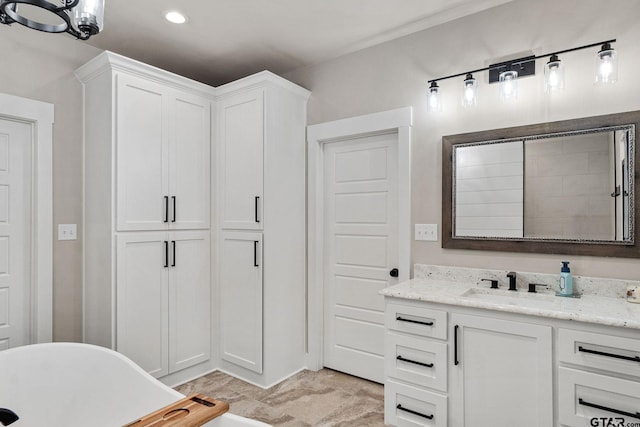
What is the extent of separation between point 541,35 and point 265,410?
2.92 metres

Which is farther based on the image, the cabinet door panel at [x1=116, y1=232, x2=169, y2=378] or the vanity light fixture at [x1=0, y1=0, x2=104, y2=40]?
the cabinet door panel at [x1=116, y1=232, x2=169, y2=378]

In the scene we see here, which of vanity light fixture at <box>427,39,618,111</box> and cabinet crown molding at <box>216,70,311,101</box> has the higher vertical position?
cabinet crown molding at <box>216,70,311,101</box>

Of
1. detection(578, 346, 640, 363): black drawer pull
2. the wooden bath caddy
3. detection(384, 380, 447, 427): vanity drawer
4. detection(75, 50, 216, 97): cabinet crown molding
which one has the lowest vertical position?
detection(384, 380, 447, 427): vanity drawer

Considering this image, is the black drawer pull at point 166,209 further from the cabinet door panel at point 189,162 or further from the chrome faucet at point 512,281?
the chrome faucet at point 512,281

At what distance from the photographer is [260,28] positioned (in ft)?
8.71

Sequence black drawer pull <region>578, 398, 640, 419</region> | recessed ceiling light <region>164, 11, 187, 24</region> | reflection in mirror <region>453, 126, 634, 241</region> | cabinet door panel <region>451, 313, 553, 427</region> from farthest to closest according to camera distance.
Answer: recessed ceiling light <region>164, 11, 187, 24</region>, reflection in mirror <region>453, 126, 634, 241</region>, cabinet door panel <region>451, 313, 553, 427</region>, black drawer pull <region>578, 398, 640, 419</region>

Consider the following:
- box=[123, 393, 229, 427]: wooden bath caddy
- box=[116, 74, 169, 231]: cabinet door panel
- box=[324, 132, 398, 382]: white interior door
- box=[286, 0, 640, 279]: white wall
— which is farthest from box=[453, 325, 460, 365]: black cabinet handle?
box=[116, 74, 169, 231]: cabinet door panel

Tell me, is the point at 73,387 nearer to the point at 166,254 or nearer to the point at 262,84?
the point at 166,254

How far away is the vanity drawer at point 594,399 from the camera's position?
1.57 meters

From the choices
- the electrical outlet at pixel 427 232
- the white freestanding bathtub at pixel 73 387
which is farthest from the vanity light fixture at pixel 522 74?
the white freestanding bathtub at pixel 73 387

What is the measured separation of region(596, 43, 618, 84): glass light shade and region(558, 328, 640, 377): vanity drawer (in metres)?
1.28

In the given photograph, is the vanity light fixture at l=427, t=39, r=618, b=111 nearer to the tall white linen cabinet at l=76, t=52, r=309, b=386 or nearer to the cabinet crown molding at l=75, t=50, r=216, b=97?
the tall white linen cabinet at l=76, t=52, r=309, b=386

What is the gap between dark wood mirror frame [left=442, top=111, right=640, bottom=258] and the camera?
6.43ft

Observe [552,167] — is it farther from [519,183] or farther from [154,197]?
[154,197]
